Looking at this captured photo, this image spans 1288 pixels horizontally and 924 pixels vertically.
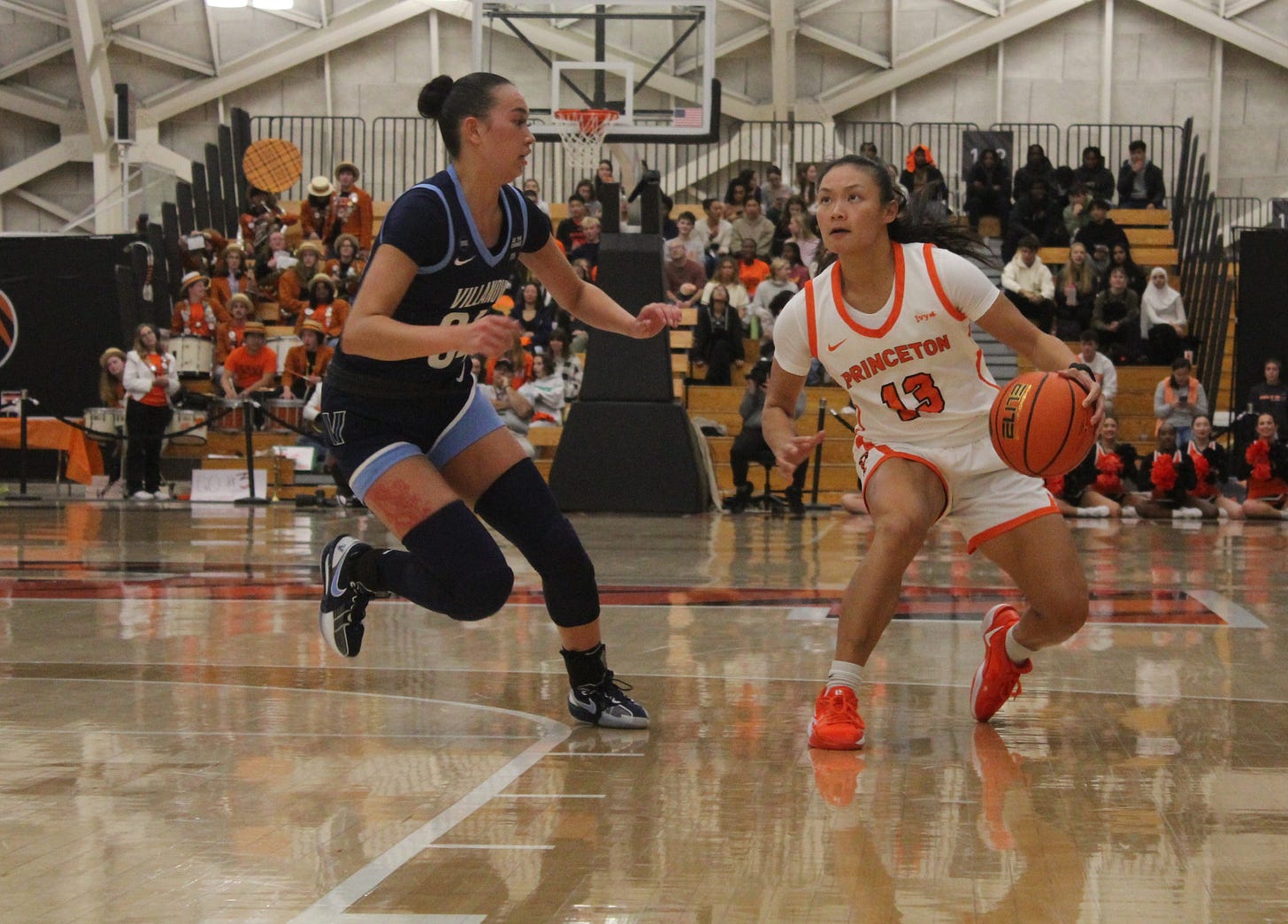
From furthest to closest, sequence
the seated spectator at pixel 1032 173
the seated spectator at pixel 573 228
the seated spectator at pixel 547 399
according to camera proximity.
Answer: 1. the seated spectator at pixel 1032 173
2. the seated spectator at pixel 573 228
3. the seated spectator at pixel 547 399

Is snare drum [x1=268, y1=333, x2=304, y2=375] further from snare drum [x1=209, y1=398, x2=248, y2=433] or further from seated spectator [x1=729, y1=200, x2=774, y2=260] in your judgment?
seated spectator [x1=729, y1=200, x2=774, y2=260]

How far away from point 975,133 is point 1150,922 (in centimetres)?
2178

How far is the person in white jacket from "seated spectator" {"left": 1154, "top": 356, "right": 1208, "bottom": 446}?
998 cm

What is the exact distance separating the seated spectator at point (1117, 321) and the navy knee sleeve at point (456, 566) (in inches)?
557

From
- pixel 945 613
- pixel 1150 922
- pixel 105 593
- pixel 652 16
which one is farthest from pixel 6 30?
pixel 1150 922

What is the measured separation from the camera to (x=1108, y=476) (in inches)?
571

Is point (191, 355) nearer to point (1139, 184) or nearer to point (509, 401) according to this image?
point (509, 401)

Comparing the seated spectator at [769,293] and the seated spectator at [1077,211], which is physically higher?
the seated spectator at [1077,211]

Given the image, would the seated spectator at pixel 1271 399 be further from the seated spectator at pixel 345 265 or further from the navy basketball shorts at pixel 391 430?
the navy basketball shorts at pixel 391 430

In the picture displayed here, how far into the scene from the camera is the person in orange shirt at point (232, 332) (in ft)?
58.5

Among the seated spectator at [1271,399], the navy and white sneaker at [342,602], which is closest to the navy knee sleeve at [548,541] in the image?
the navy and white sneaker at [342,602]

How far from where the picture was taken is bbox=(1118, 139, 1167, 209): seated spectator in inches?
845

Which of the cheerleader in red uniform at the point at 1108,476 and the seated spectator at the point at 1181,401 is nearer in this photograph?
the cheerleader in red uniform at the point at 1108,476

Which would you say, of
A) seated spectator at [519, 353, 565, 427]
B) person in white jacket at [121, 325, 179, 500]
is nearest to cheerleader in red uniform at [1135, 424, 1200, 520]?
seated spectator at [519, 353, 565, 427]
